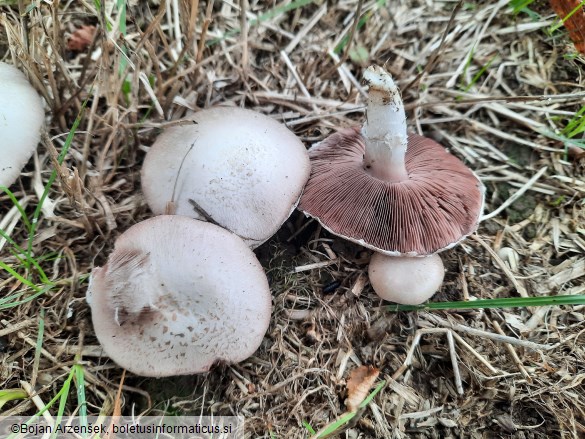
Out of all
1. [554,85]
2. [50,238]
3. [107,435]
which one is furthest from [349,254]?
[554,85]

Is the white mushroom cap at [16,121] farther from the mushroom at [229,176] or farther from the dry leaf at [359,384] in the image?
the dry leaf at [359,384]

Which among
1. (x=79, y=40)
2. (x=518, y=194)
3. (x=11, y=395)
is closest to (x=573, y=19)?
(x=518, y=194)

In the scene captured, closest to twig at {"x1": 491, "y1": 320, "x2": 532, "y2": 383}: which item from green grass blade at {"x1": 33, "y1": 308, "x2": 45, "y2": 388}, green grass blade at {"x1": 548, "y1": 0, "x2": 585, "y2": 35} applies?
green grass blade at {"x1": 548, "y1": 0, "x2": 585, "y2": 35}

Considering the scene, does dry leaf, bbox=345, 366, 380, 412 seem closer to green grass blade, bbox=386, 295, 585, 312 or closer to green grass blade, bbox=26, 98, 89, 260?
green grass blade, bbox=386, 295, 585, 312

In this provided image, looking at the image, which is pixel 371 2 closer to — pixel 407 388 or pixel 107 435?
pixel 407 388

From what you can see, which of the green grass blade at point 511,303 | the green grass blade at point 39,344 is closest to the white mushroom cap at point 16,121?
the green grass blade at point 39,344
